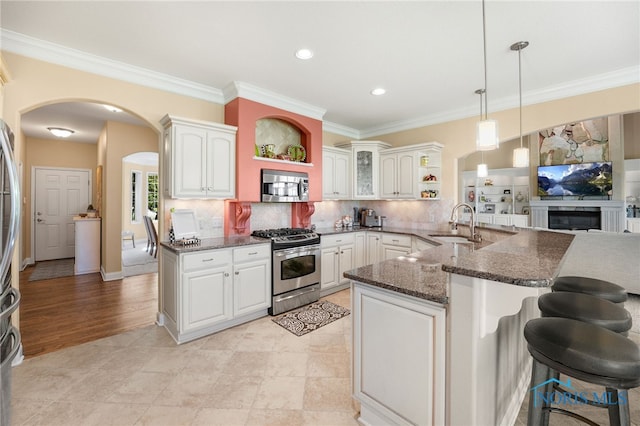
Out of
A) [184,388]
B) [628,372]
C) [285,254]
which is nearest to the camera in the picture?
[628,372]

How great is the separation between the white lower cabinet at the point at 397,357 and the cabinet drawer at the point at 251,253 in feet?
5.85

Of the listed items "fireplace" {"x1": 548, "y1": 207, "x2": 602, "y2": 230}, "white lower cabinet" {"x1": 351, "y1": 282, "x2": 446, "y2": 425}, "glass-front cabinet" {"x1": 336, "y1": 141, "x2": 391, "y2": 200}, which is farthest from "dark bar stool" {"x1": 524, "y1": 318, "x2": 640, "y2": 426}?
"fireplace" {"x1": 548, "y1": 207, "x2": 602, "y2": 230}

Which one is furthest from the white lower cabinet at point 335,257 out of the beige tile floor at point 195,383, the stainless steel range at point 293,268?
the beige tile floor at point 195,383

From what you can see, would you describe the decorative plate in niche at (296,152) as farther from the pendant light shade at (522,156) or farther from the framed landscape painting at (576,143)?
the framed landscape painting at (576,143)

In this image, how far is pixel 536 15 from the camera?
2107mm

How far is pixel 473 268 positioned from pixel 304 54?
2409 millimetres

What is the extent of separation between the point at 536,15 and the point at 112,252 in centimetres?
642

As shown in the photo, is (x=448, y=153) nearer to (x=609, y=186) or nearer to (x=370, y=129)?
(x=370, y=129)

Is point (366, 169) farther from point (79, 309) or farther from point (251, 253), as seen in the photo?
point (79, 309)

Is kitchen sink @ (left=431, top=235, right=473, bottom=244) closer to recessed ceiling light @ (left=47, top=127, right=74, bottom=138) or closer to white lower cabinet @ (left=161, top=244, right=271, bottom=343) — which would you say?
white lower cabinet @ (left=161, top=244, right=271, bottom=343)

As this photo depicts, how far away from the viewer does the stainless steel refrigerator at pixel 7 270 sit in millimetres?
1305

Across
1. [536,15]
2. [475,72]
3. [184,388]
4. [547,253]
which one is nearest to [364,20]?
[536,15]

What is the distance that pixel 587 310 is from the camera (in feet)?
4.85

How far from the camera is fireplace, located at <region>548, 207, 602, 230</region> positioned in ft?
22.5
